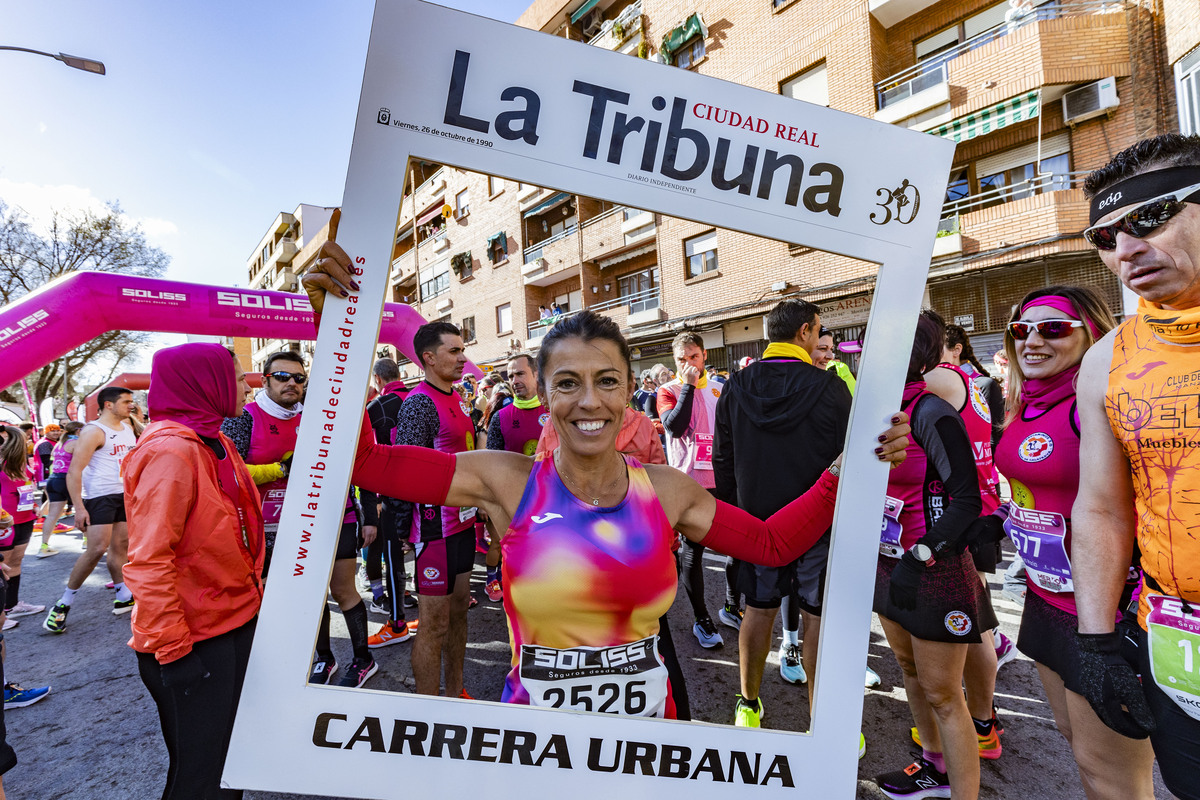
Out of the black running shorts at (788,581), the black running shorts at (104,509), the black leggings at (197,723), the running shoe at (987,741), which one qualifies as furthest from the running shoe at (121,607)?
the running shoe at (987,741)

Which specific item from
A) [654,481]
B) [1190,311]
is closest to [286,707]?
[654,481]

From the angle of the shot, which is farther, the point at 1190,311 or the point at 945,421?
the point at 945,421

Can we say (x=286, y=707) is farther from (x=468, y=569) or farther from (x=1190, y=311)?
(x=1190, y=311)

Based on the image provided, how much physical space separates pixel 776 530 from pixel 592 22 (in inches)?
807

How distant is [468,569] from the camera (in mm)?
3104

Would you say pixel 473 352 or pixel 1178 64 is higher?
pixel 1178 64

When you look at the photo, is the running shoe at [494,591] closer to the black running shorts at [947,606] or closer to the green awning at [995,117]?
the black running shorts at [947,606]

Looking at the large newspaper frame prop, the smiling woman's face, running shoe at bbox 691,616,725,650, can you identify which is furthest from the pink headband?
running shoe at bbox 691,616,725,650

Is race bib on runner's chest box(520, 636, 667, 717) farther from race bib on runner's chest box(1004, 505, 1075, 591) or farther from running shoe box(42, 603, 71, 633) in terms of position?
running shoe box(42, 603, 71, 633)

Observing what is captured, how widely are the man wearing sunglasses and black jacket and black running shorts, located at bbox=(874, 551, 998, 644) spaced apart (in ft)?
1.55

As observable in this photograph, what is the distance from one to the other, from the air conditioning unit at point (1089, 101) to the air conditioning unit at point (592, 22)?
13239 millimetres

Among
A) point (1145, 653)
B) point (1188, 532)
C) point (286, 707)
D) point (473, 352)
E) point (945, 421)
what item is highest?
point (473, 352)

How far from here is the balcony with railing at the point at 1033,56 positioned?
10.2 metres

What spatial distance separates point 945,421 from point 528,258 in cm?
1516
